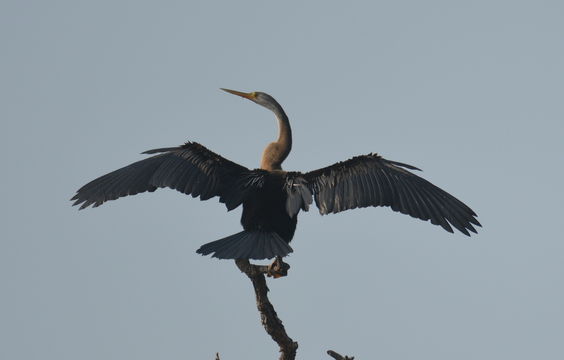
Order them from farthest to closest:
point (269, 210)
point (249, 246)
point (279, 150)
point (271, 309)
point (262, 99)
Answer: point (262, 99), point (279, 150), point (269, 210), point (249, 246), point (271, 309)

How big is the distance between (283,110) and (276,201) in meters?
1.68

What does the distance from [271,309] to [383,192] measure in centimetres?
157

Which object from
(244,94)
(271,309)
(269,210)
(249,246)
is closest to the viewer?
(271,309)

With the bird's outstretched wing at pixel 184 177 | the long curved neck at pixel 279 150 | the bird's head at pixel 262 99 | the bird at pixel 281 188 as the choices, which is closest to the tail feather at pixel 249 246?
the bird at pixel 281 188

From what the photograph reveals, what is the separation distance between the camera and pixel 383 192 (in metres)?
7.44

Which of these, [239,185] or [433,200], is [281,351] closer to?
[239,185]

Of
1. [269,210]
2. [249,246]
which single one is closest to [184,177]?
[269,210]

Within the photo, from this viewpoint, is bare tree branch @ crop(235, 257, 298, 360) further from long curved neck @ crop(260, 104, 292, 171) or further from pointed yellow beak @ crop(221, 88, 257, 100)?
pointed yellow beak @ crop(221, 88, 257, 100)

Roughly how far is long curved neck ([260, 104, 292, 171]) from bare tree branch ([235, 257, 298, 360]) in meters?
1.62

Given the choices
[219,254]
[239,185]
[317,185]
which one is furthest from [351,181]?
[219,254]

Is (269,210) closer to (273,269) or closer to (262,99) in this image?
(273,269)

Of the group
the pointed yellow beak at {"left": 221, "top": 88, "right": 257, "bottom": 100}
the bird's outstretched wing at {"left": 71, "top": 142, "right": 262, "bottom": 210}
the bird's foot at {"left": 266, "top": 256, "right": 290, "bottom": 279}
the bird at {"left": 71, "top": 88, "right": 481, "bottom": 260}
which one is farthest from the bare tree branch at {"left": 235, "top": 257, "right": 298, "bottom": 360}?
the pointed yellow beak at {"left": 221, "top": 88, "right": 257, "bottom": 100}

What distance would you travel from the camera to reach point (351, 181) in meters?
7.38

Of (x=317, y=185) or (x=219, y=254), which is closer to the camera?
(x=219, y=254)
